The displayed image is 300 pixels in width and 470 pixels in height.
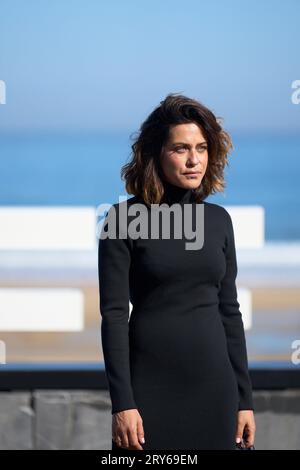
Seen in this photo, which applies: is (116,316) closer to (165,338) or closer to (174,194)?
(165,338)

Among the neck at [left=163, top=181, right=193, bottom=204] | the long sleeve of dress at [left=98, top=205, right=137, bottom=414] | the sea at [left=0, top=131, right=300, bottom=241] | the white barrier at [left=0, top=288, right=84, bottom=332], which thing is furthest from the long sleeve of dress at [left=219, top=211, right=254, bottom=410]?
the white barrier at [left=0, top=288, right=84, bottom=332]

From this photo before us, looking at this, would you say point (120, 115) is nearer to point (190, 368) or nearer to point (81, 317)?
point (81, 317)

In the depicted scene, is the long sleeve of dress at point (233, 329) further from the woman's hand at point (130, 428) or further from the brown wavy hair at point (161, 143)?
the woman's hand at point (130, 428)

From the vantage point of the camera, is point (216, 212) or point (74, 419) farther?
point (74, 419)

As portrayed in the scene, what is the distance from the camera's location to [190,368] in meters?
2.31

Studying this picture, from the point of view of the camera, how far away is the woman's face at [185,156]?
2.36m

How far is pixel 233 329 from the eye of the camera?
2.44m

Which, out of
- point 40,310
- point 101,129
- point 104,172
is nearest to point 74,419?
point 40,310

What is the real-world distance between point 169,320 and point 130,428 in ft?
0.85

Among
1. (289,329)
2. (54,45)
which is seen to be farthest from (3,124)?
(289,329)

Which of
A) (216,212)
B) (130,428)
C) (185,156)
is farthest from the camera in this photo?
(216,212)

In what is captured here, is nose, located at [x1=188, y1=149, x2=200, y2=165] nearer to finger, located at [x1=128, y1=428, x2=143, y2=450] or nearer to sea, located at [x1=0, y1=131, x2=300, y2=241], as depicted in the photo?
finger, located at [x1=128, y1=428, x2=143, y2=450]

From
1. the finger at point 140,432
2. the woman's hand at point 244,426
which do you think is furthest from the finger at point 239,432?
the finger at point 140,432
